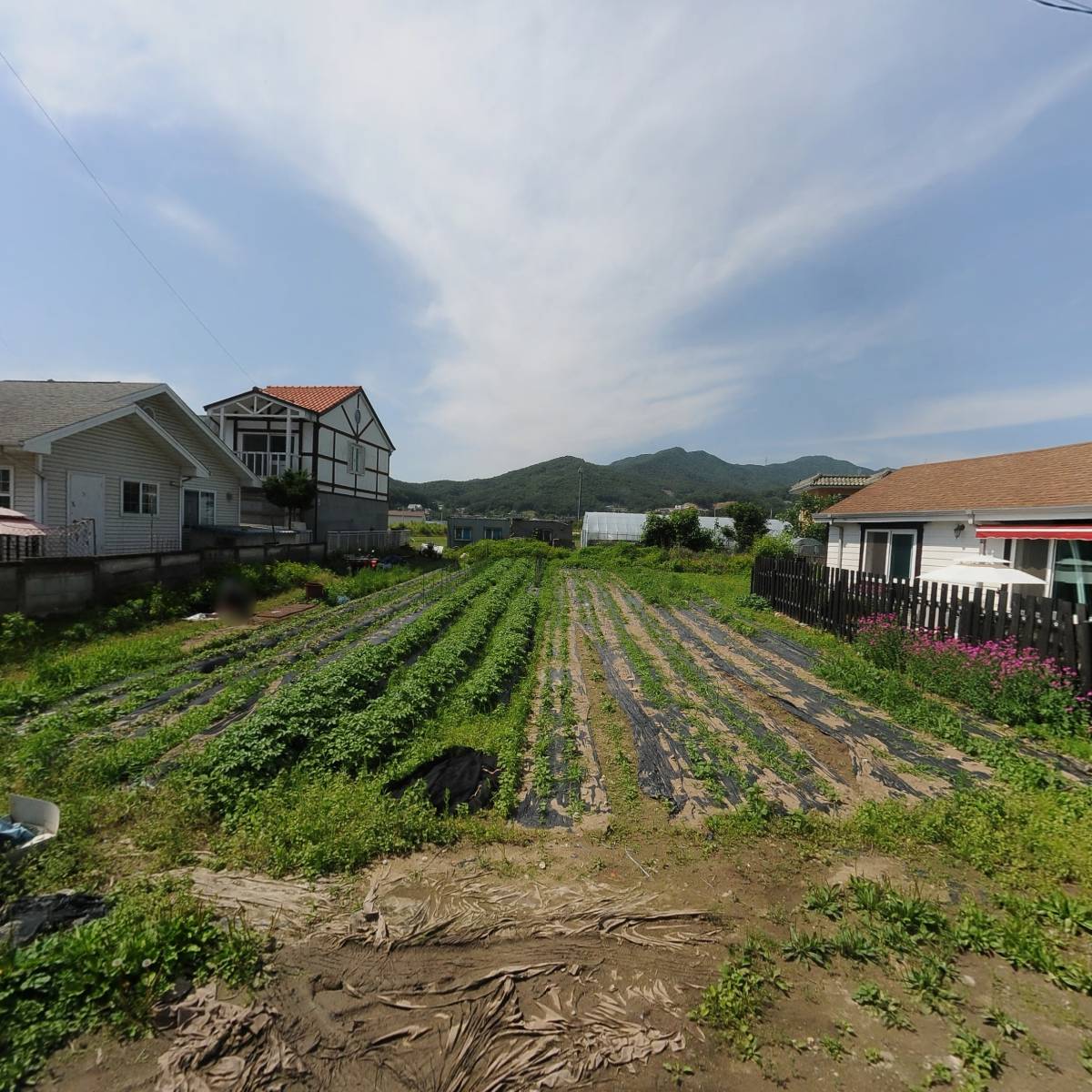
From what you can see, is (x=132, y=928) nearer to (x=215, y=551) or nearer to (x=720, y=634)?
(x=720, y=634)

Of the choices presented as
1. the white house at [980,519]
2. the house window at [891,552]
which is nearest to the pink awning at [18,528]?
the white house at [980,519]

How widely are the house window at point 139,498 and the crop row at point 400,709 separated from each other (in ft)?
38.7

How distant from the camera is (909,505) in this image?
13516 millimetres

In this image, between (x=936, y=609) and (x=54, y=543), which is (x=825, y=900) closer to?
(x=936, y=609)

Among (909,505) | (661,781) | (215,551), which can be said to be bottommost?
(661,781)

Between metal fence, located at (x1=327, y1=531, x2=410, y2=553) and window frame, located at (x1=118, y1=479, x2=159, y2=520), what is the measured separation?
27.2 ft

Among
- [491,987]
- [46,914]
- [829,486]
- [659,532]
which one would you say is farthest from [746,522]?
[46,914]

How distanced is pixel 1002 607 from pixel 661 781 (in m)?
6.41

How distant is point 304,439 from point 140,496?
524 inches

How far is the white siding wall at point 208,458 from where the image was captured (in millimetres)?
17672

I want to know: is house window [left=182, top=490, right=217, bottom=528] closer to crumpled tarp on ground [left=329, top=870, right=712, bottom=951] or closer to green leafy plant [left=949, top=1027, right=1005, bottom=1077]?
crumpled tarp on ground [left=329, top=870, right=712, bottom=951]

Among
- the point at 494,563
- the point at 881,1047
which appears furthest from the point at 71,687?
the point at 494,563

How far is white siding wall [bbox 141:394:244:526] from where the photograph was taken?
58.0 feet

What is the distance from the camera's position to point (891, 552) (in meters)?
14.3
